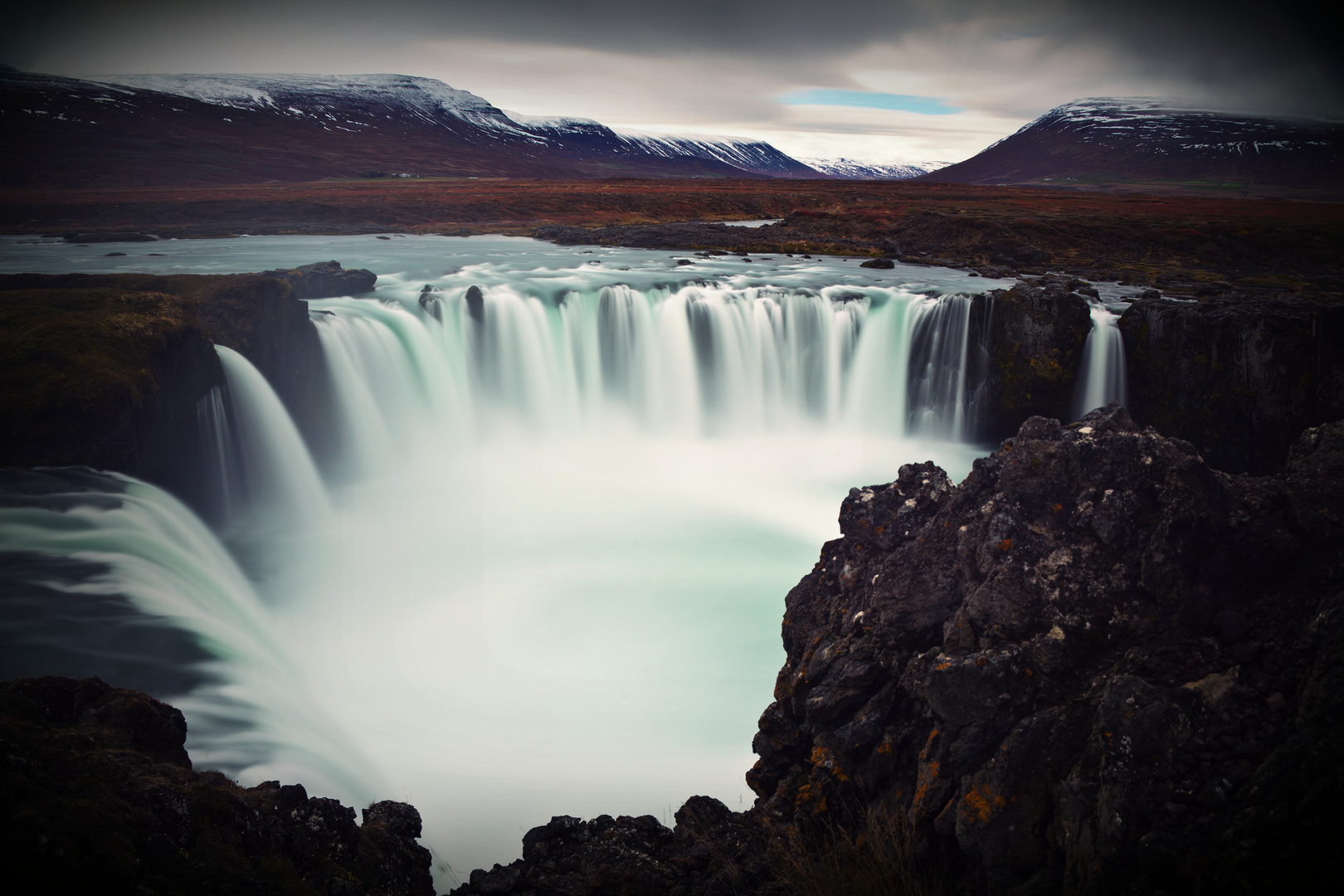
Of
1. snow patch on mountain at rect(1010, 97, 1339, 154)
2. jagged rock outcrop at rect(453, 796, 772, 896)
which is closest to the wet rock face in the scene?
jagged rock outcrop at rect(453, 796, 772, 896)

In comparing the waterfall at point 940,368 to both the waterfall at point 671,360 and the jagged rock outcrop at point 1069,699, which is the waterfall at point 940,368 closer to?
the waterfall at point 671,360

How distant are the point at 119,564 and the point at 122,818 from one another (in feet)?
19.6

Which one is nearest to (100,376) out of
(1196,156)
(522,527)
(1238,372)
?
(522,527)

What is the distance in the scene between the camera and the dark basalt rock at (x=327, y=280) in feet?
65.7

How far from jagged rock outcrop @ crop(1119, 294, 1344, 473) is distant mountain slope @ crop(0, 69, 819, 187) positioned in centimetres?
8886

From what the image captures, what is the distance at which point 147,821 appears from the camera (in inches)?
159

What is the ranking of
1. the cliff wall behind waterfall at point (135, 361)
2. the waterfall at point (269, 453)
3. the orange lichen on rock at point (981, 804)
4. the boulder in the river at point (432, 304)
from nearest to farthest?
1. the orange lichen on rock at point (981, 804)
2. the cliff wall behind waterfall at point (135, 361)
3. the waterfall at point (269, 453)
4. the boulder in the river at point (432, 304)

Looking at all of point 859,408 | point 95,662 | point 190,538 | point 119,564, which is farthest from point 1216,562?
point 859,408

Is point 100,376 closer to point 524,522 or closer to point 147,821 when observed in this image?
point 524,522

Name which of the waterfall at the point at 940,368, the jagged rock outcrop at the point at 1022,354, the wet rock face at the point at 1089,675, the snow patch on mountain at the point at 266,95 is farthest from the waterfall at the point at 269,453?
the snow patch on mountain at the point at 266,95

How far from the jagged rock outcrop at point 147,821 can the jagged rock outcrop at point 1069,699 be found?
1008 mm

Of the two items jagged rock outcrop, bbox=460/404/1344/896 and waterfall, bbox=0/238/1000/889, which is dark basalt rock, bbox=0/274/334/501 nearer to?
waterfall, bbox=0/238/1000/889

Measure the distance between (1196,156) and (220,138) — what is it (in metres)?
197

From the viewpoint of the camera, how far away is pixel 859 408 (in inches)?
768
